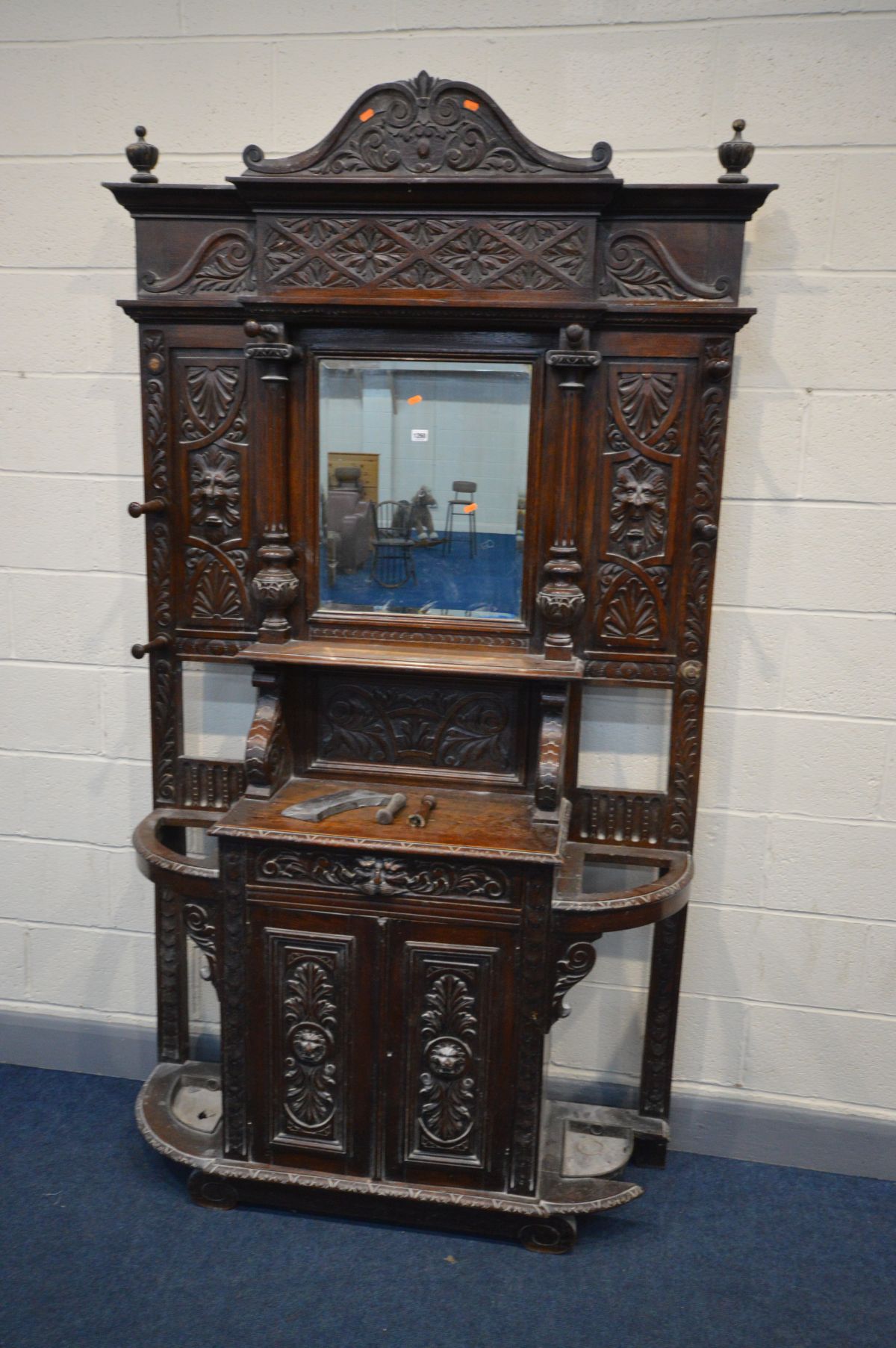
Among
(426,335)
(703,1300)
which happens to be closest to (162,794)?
(426,335)

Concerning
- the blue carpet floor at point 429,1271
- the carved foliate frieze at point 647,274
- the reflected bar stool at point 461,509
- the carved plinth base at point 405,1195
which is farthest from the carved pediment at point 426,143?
the blue carpet floor at point 429,1271

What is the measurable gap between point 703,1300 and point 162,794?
5.22 ft

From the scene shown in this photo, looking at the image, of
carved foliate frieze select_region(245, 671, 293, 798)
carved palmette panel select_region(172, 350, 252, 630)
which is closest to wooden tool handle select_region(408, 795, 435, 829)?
carved foliate frieze select_region(245, 671, 293, 798)

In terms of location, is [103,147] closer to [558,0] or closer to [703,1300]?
[558,0]

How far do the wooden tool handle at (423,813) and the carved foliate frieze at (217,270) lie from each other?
1150 mm

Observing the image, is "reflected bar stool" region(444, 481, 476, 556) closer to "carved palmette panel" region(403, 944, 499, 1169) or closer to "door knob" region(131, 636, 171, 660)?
"door knob" region(131, 636, 171, 660)

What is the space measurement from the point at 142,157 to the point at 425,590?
3.49 feet

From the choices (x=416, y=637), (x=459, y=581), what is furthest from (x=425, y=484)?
(x=416, y=637)

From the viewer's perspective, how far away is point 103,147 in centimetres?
238

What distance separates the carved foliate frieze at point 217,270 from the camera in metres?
2.23

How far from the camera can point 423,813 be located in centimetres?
223

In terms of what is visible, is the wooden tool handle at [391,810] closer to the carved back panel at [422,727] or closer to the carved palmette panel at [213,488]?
the carved back panel at [422,727]

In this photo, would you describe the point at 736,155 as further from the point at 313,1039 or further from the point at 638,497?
the point at 313,1039

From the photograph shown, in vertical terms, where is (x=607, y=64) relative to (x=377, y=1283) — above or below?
above
